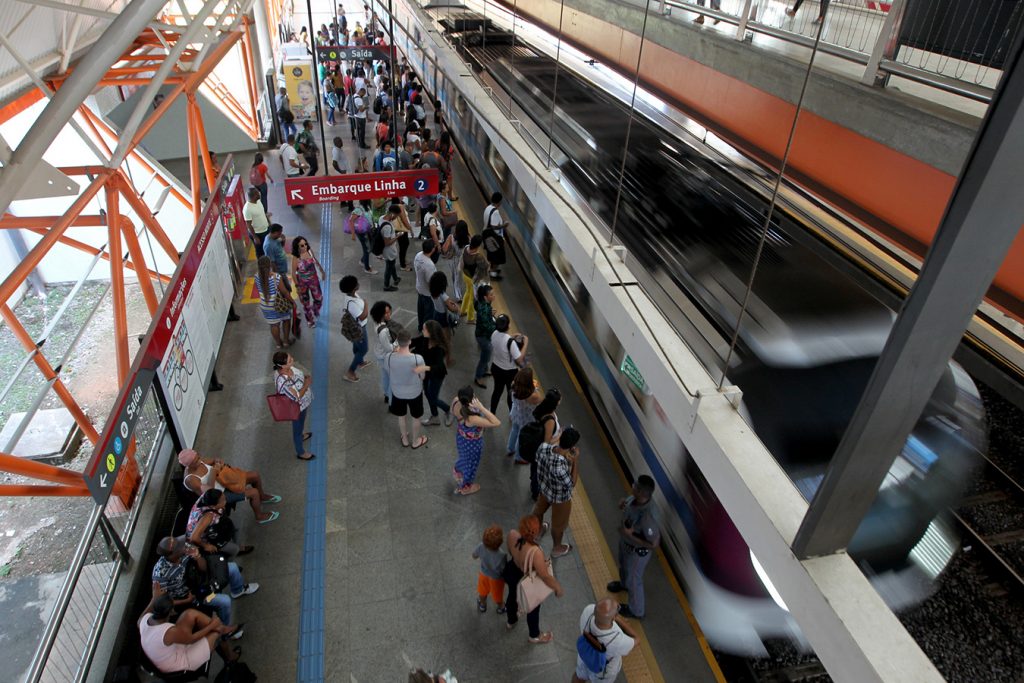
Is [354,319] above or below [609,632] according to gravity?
below

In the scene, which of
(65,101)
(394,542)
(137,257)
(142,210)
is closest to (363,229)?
(142,210)

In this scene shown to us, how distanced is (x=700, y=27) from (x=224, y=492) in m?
7.59

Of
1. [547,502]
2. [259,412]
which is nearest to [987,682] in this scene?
[547,502]

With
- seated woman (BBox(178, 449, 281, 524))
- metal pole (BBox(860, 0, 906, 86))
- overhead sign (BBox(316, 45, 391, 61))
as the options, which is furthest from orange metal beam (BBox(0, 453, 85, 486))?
overhead sign (BBox(316, 45, 391, 61))

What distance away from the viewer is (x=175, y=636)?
156 inches

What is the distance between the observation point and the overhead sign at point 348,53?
1358 centimetres

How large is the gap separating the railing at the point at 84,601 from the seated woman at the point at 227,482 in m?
0.63

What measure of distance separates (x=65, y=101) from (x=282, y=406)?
3.18 m

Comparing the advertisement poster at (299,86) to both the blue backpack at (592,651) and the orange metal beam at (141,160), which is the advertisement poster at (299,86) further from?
the blue backpack at (592,651)

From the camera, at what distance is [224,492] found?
17.3 feet

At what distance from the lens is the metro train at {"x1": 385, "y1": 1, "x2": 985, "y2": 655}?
151 inches

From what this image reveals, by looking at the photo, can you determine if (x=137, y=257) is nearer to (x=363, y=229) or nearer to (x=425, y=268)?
A: (x=425, y=268)

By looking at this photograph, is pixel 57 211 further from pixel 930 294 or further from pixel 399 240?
pixel 930 294

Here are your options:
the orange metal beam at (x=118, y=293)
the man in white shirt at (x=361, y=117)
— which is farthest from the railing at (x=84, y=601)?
the man in white shirt at (x=361, y=117)
